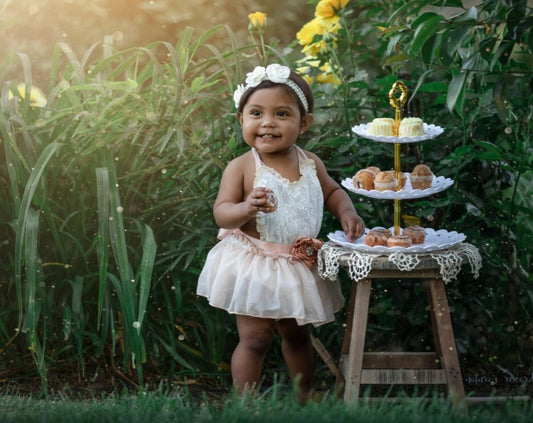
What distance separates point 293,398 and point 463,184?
1.16 metres

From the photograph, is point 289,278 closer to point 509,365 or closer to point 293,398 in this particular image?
point 293,398

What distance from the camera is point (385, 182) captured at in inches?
107

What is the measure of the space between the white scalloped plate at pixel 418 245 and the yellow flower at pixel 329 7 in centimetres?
107

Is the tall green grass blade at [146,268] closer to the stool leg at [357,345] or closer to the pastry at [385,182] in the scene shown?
the stool leg at [357,345]

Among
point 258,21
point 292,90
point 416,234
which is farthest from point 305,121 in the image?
point 258,21

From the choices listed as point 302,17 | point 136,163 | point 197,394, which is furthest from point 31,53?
point 197,394

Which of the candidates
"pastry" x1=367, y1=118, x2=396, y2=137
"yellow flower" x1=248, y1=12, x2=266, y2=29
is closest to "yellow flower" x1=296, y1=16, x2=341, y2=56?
"yellow flower" x1=248, y1=12, x2=266, y2=29

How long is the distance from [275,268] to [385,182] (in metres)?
0.44

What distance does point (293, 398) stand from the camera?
9.13ft

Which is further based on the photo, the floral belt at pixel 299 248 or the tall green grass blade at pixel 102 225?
the tall green grass blade at pixel 102 225

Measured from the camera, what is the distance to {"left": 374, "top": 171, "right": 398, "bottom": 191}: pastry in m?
2.72

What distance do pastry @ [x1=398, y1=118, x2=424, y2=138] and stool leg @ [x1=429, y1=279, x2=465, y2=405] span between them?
0.46 meters

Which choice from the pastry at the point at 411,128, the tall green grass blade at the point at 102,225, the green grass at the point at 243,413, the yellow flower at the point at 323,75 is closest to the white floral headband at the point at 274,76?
the pastry at the point at 411,128

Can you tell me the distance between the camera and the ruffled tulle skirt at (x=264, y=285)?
109 inches
